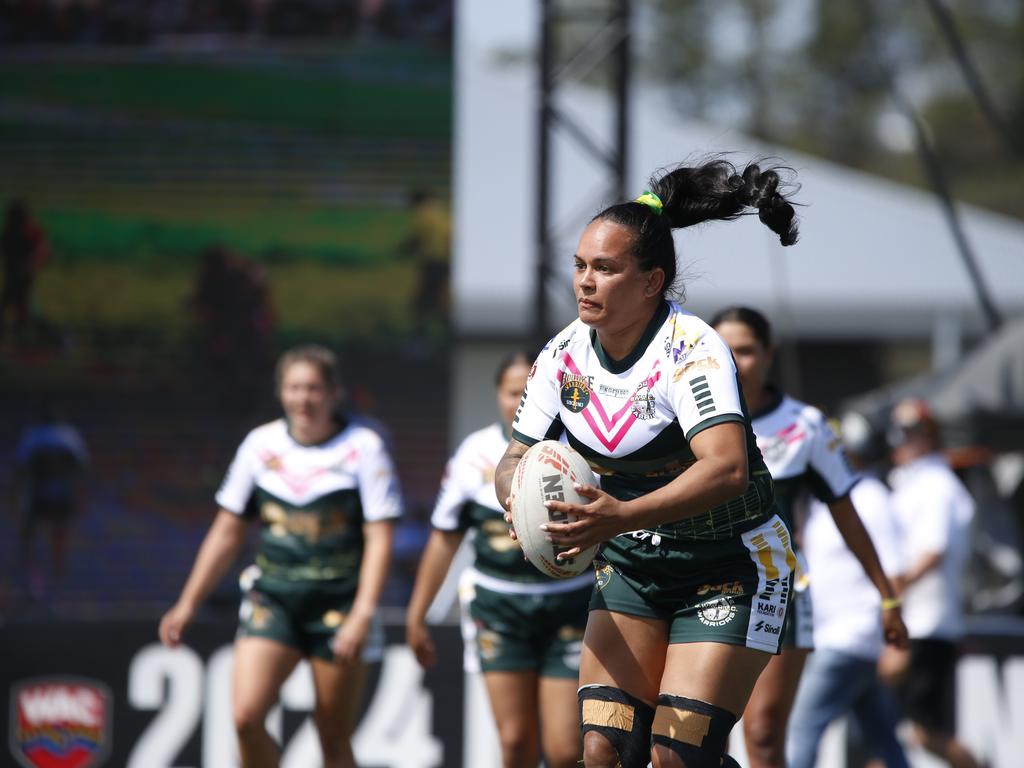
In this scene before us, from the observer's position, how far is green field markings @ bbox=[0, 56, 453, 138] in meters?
13.6

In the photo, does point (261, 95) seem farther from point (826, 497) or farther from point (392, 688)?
point (826, 497)

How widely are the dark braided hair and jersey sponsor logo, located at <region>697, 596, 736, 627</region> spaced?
906mm

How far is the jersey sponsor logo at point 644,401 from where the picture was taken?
3939mm

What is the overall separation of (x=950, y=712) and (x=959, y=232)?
5.23m

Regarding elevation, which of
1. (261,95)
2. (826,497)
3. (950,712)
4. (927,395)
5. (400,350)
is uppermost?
(261,95)

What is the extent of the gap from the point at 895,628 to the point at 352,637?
2.17 metres

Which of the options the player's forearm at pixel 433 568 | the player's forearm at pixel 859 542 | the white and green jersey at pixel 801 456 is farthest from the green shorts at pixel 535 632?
the player's forearm at pixel 859 542

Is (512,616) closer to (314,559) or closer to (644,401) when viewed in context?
(314,559)

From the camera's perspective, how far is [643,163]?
54.5 feet

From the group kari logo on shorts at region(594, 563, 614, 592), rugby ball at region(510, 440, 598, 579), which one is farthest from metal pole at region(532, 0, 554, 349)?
rugby ball at region(510, 440, 598, 579)

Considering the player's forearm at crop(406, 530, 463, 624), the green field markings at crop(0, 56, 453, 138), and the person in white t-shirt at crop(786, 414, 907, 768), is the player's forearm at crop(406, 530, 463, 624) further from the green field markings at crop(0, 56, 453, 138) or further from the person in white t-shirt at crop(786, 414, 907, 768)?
the green field markings at crop(0, 56, 453, 138)

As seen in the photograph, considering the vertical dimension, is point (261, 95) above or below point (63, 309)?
above

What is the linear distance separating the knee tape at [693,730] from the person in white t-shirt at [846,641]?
249 centimetres

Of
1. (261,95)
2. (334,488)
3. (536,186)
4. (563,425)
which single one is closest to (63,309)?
(261,95)
